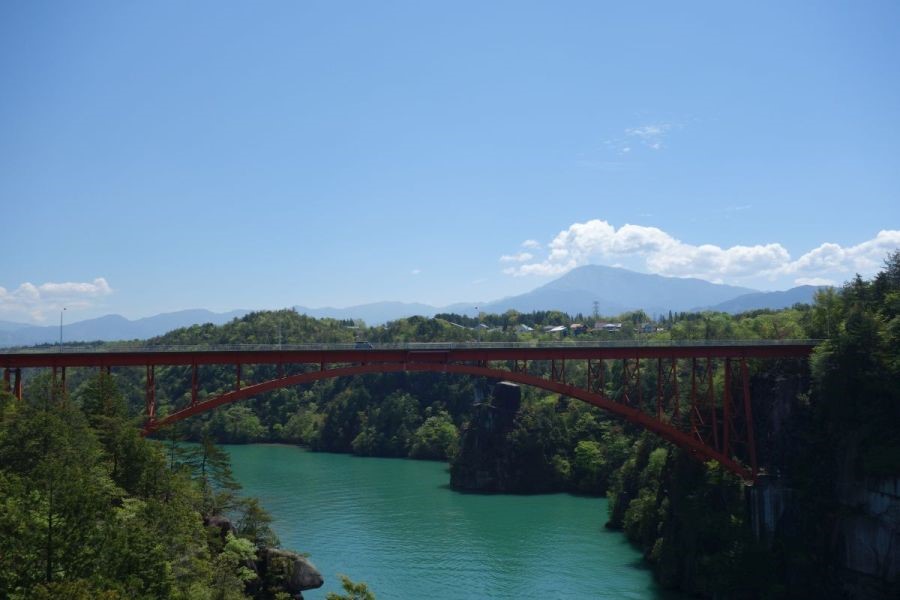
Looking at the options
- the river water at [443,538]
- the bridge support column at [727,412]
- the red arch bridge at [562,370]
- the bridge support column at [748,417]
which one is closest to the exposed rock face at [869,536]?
the bridge support column at [748,417]

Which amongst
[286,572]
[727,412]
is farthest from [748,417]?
[286,572]

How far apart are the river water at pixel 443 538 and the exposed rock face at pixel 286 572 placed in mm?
4657

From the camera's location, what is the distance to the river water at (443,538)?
31422 millimetres

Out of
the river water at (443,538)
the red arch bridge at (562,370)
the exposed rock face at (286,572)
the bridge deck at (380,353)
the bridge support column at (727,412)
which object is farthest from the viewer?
the river water at (443,538)

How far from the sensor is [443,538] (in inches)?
1554

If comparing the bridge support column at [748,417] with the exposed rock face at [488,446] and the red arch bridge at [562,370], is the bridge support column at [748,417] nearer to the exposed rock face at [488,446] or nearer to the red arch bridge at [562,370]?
the red arch bridge at [562,370]

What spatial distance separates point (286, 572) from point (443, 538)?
1553cm

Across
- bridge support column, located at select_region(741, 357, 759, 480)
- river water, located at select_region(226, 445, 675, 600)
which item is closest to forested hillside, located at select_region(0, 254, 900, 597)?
bridge support column, located at select_region(741, 357, 759, 480)

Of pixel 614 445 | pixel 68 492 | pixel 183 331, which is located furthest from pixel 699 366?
pixel 183 331

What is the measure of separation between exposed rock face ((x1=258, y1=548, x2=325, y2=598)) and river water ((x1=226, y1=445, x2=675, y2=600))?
466 cm

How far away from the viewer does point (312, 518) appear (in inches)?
1693

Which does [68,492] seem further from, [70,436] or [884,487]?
[884,487]

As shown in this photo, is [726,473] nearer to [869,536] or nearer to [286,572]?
[869,536]

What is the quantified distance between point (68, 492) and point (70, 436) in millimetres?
5089
